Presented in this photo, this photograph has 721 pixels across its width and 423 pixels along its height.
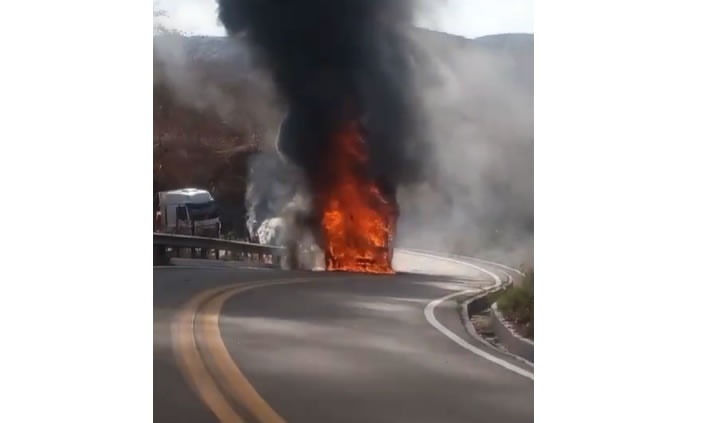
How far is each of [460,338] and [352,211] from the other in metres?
0.63

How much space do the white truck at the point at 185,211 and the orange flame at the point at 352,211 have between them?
0.43 m

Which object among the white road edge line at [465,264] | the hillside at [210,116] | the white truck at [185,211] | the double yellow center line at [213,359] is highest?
the hillside at [210,116]

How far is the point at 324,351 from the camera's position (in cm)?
270

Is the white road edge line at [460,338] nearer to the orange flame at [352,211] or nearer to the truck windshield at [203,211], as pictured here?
the orange flame at [352,211]

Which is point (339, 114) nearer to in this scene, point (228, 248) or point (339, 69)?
Answer: point (339, 69)

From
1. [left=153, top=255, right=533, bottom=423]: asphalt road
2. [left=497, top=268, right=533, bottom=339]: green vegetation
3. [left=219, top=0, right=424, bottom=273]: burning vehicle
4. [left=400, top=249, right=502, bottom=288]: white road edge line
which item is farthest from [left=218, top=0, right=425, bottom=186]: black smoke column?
[left=497, top=268, right=533, bottom=339]: green vegetation

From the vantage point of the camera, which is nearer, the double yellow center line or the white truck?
the double yellow center line

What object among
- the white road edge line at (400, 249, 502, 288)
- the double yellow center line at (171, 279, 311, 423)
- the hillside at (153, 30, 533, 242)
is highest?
the hillside at (153, 30, 533, 242)

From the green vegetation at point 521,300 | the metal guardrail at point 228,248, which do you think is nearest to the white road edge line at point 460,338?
the green vegetation at point 521,300

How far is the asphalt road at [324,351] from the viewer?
2.62 m

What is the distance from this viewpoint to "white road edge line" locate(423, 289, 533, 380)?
266 cm

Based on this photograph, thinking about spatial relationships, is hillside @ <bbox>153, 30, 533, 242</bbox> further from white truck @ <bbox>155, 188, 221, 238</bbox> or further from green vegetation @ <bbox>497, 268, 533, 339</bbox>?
green vegetation @ <bbox>497, 268, 533, 339</bbox>
